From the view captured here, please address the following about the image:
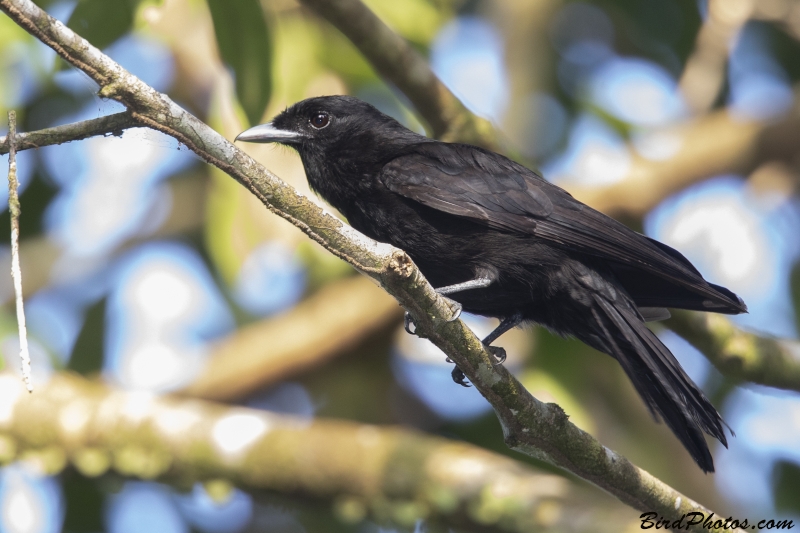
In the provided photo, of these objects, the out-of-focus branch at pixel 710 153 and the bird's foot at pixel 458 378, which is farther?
the out-of-focus branch at pixel 710 153

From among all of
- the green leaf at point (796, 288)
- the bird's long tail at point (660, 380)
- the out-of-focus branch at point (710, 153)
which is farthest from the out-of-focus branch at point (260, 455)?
the green leaf at point (796, 288)

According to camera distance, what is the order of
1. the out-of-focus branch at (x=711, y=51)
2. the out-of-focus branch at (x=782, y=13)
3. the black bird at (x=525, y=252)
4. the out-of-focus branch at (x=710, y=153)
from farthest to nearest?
the out-of-focus branch at (x=782, y=13)
the out-of-focus branch at (x=711, y=51)
the out-of-focus branch at (x=710, y=153)
the black bird at (x=525, y=252)

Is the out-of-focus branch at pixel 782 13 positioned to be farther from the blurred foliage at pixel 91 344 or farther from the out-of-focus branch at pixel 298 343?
the blurred foliage at pixel 91 344

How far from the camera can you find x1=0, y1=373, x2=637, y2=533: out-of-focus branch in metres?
4.69

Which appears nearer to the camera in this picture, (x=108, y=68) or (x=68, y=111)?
(x=108, y=68)

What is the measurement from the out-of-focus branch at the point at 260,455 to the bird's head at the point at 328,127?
5.50 feet

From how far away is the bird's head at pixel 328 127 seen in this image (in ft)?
13.7

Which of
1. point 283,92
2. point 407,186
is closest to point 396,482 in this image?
point 407,186

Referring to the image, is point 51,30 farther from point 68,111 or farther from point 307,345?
point 68,111

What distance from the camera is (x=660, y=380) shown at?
323cm

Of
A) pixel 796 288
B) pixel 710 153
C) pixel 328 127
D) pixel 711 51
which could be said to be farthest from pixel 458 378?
pixel 711 51

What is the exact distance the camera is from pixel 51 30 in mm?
2283

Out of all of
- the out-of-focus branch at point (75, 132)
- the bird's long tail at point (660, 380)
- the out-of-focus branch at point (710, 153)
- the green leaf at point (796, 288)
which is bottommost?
the bird's long tail at point (660, 380)

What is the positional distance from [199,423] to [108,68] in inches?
115
